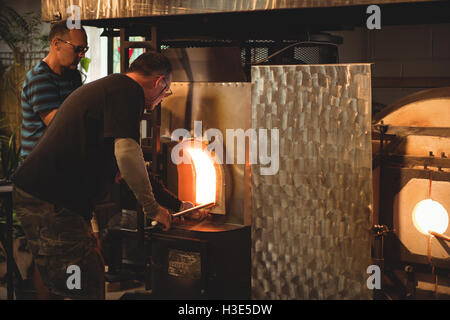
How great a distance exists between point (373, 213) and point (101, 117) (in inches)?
62.6

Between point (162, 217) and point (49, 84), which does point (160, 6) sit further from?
point (162, 217)

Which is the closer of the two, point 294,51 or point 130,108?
point 130,108

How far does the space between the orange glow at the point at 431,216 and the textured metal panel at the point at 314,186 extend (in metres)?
0.29

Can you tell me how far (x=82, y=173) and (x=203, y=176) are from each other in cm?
103

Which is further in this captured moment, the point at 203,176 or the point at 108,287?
the point at 108,287

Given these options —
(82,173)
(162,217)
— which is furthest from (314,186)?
(82,173)

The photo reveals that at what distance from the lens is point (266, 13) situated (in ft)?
10.5

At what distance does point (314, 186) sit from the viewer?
2.99 meters

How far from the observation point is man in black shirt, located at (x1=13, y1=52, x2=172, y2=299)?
2.45 m

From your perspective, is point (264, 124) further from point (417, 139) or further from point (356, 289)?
point (356, 289)

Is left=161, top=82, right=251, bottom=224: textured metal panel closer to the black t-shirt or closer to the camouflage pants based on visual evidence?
the black t-shirt

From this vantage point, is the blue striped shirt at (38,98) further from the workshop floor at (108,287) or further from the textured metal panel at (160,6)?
the workshop floor at (108,287)

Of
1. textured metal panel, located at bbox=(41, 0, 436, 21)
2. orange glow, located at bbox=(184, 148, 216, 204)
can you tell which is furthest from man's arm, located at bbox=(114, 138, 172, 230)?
textured metal panel, located at bbox=(41, 0, 436, 21)

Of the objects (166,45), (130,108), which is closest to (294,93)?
(130,108)
